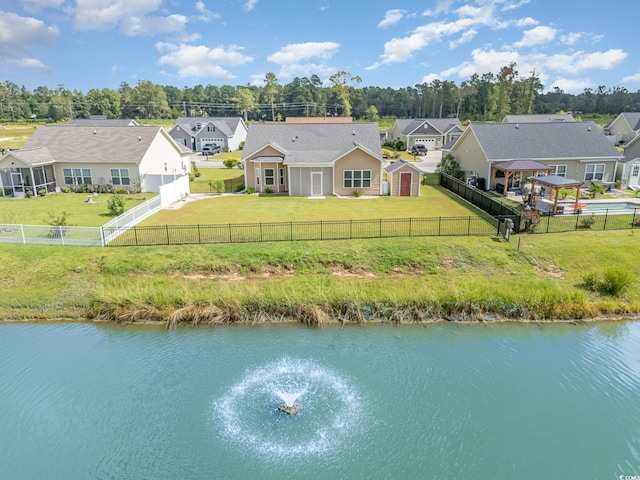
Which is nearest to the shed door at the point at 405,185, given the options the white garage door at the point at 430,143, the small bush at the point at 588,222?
the small bush at the point at 588,222

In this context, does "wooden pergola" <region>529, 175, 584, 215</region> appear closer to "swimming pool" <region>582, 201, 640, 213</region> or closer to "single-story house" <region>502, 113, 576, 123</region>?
"swimming pool" <region>582, 201, 640, 213</region>

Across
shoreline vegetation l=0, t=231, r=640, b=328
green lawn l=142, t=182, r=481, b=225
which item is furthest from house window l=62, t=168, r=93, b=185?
shoreline vegetation l=0, t=231, r=640, b=328

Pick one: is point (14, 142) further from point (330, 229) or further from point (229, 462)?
point (229, 462)

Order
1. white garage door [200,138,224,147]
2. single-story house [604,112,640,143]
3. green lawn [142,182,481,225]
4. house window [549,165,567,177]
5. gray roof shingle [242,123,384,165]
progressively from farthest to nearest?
1. white garage door [200,138,224,147]
2. single-story house [604,112,640,143]
3. gray roof shingle [242,123,384,165]
4. house window [549,165,567,177]
5. green lawn [142,182,481,225]

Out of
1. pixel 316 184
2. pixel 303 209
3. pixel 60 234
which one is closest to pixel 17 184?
pixel 60 234

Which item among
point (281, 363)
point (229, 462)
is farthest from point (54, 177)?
point (229, 462)
